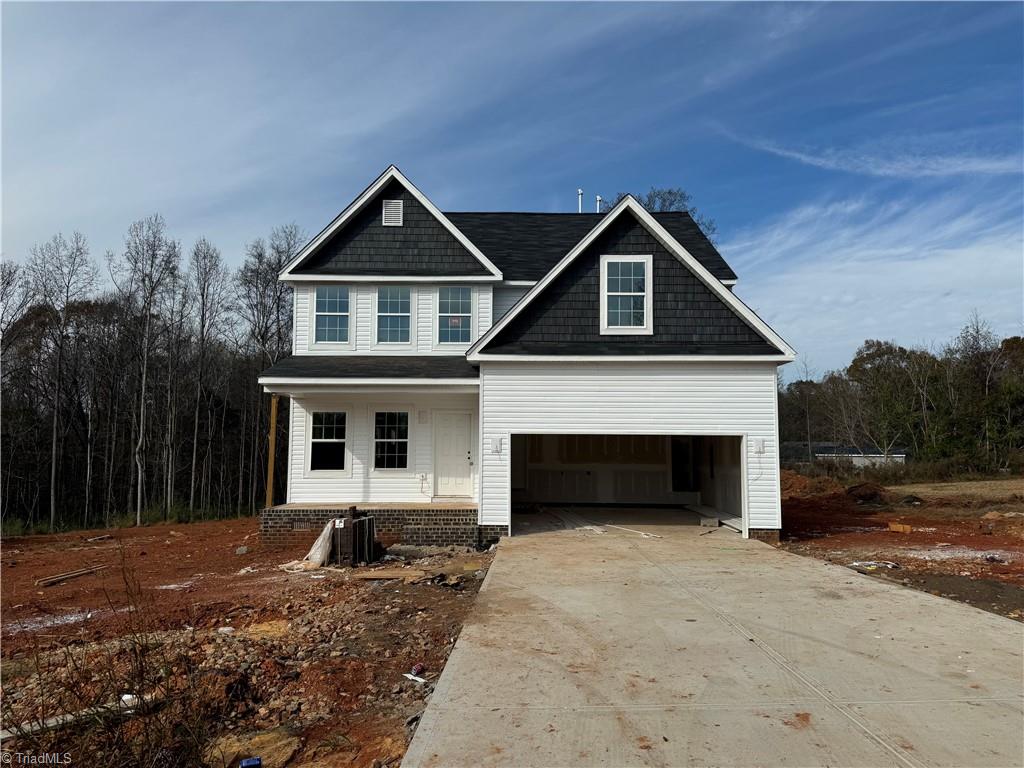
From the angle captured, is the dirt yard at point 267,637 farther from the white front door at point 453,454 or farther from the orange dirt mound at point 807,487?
the orange dirt mound at point 807,487

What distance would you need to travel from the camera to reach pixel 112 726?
4375 millimetres

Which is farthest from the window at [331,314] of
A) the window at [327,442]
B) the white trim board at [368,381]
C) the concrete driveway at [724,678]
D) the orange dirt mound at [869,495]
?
the orange dirt mound at [869,495]

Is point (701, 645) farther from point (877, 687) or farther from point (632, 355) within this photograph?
point (632, 355)

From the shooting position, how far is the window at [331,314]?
15789mm

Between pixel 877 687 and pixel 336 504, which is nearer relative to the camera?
pixel 877 687

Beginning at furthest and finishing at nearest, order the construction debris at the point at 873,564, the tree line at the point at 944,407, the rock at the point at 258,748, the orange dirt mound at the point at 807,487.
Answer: the tree line at the point at 944,407
the orange dirt mound at the point at 807,487
the construction debris at the point at 873,564
the rock at the point at 258,748

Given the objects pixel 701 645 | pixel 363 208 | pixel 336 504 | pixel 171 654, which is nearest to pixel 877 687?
pixel 701 645

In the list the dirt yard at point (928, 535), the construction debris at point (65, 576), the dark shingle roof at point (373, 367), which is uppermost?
the dark shingle roof at point (373, 367)

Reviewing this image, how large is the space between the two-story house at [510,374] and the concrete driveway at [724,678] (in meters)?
4.31

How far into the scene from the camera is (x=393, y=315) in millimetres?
15898

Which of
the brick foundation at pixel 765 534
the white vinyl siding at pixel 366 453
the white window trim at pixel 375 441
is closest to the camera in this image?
the brick foundation at pixel 765 534

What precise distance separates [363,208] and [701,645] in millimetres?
13506

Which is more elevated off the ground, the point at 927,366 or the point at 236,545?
the point at 927,366

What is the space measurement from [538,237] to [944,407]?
28.1 m
